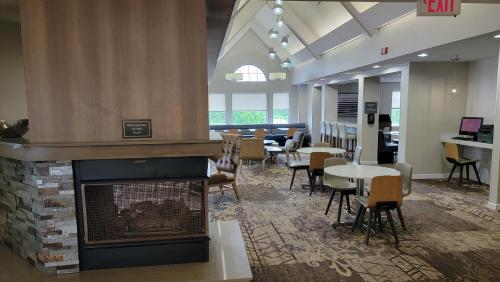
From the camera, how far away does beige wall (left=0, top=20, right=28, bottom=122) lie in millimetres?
3111

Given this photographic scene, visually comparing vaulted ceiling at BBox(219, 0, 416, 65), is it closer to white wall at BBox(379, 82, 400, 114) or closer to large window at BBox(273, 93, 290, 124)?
large window at BBox(273, 93, 290, 124)

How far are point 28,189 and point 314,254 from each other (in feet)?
8.65

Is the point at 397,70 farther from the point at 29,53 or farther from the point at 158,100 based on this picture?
the point at 29,53

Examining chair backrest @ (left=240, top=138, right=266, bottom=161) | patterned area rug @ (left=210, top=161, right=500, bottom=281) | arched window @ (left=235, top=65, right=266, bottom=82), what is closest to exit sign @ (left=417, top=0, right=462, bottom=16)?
patterned area rug @ (left=210, top=161, right=500, bottom=281)

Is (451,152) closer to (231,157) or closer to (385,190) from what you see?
(385,190)

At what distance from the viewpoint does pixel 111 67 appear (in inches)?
83.7

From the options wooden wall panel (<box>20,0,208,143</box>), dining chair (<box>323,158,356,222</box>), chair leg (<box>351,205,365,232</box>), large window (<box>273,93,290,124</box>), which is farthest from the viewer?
large window (<box>273,93,290,124</box>)

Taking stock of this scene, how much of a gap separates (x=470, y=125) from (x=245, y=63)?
810 centimetres

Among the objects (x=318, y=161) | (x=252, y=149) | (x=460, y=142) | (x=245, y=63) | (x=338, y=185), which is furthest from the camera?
(x=245, y=63)

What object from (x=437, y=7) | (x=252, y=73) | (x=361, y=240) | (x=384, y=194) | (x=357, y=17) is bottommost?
(x=361, y=240)

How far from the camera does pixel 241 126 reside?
502 inches

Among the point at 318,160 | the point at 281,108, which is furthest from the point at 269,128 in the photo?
the point at 318,160

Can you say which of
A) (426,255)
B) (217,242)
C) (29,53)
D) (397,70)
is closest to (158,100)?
(29,53)

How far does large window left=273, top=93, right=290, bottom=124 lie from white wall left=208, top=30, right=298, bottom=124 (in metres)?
0.25
